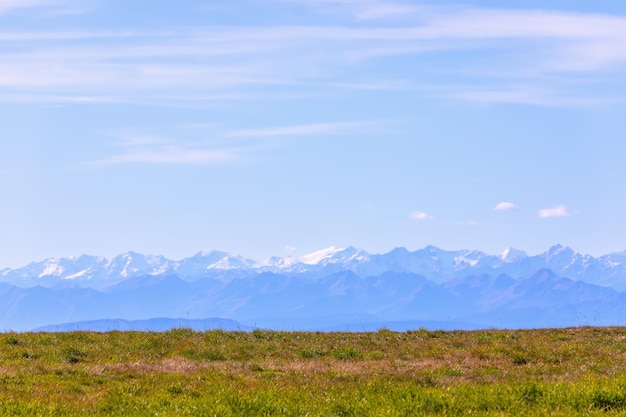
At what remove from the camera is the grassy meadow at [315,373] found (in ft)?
55.3

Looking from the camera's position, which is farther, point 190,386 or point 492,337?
point 492,337

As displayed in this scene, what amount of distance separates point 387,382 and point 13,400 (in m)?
8.94

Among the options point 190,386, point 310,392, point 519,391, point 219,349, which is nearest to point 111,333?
point 219,349

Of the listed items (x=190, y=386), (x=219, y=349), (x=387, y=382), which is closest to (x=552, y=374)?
(x=387, y=382)

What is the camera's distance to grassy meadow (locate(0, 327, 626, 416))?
16.9 m

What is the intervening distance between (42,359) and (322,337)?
42.7 feet

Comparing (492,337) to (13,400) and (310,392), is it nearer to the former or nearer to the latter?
(310,392)

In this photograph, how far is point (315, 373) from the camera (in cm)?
2375

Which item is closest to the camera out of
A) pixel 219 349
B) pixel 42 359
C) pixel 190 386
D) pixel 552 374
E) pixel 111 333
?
pixel 190 386

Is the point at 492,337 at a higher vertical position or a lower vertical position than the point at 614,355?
higher

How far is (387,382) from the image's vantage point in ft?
67.5

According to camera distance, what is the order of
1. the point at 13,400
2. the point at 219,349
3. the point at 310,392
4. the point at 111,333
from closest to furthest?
the point at 13,400, the point at 310,392, the point at 219,349, the point at 111,333

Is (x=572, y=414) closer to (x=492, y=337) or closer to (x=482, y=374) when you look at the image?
(x=482, y=374)

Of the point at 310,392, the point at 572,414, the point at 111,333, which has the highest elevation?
the point at 111,333
